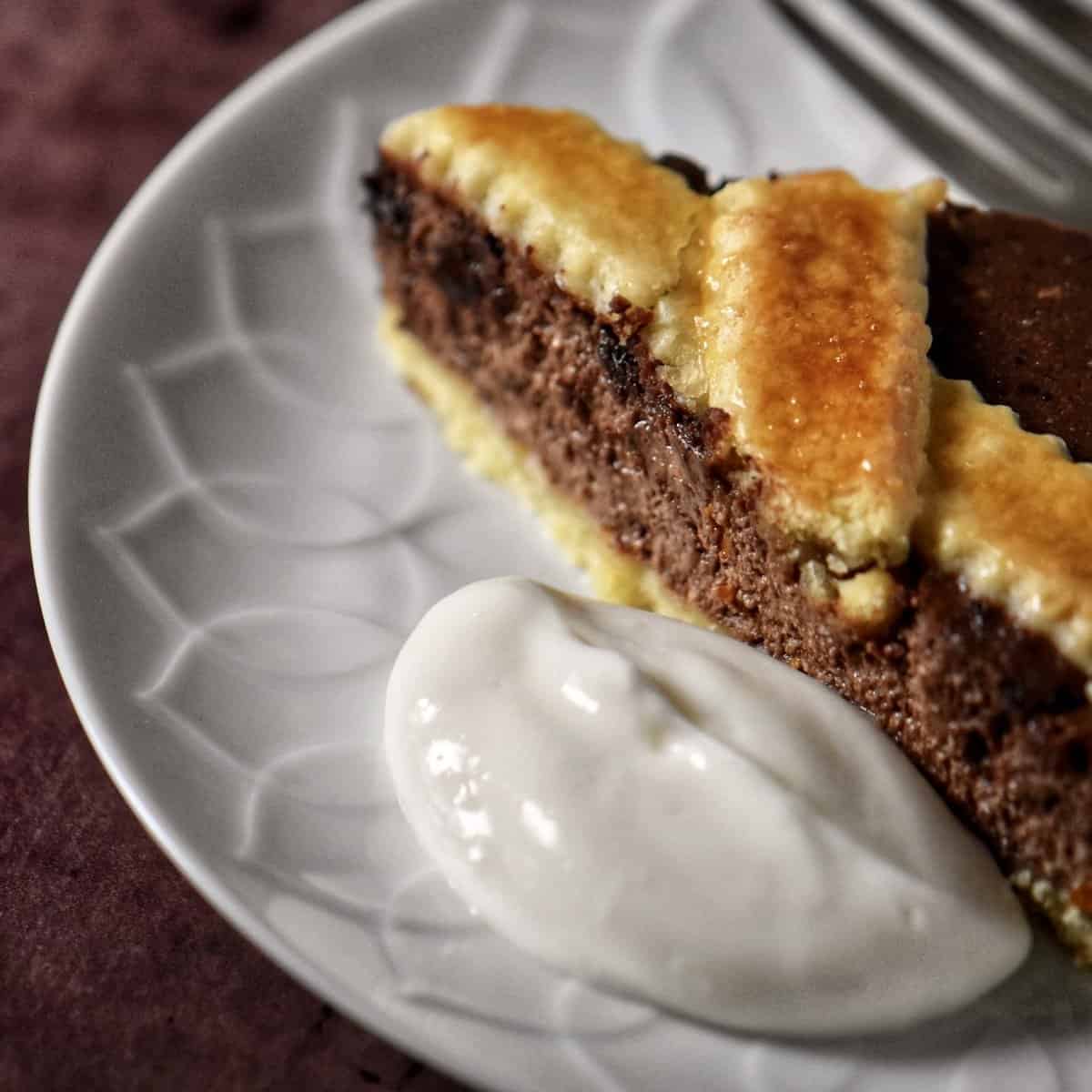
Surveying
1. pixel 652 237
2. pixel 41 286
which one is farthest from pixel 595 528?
pixel 41 286

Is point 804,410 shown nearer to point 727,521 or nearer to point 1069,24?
point 727,521

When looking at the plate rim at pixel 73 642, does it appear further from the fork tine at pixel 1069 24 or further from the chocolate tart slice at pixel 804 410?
the fork tine at pixel 1069 24

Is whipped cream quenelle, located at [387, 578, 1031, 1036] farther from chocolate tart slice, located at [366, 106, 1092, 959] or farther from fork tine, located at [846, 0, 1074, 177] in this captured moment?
fork tine, located at [846, 0, 1074, 177]

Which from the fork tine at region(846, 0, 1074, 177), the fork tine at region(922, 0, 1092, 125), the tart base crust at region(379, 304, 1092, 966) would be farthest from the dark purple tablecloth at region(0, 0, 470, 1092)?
the fork tine at region(922, 0, 1092, 125)

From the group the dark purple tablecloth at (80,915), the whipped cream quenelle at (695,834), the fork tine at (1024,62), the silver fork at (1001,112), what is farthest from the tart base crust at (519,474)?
the fork tine at (1024,62)

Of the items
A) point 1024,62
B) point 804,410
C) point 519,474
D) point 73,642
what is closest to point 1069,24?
point 1024,62

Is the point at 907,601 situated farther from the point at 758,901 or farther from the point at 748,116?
the point at 748,116
